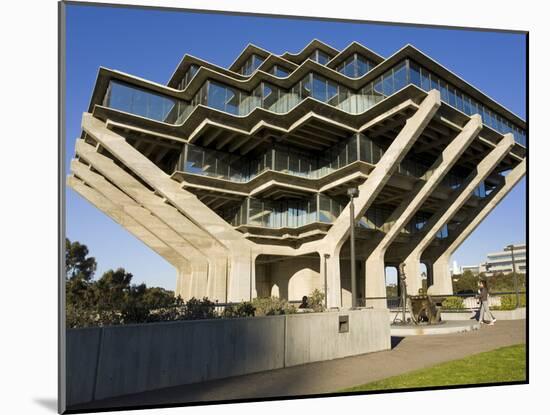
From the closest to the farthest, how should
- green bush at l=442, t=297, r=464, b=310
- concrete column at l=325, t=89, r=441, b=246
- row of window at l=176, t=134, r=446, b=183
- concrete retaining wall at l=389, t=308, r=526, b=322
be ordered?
concrete retaining wall at l=389, t=308, r=526, b=322, green bush at l=442, t=297, r=464, b=310, concrete column at l=325, t=89, r=441, b=246, row of window at l=176, t=134, r=446, b=183

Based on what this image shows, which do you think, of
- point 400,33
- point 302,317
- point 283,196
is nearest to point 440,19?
point 400,33

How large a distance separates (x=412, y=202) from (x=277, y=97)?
33.8ft

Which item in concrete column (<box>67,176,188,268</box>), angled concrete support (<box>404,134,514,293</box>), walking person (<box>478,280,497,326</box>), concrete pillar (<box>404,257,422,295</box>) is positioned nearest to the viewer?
walking person (<box>478,280,497,326</box>)

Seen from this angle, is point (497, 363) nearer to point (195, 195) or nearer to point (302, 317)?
point (302, 317)

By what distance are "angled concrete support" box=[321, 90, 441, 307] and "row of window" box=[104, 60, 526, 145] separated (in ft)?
4.49

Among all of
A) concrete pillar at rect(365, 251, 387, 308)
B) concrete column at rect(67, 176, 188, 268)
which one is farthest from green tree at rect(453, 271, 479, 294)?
concrete column at rect(67, 176, 188, 268)

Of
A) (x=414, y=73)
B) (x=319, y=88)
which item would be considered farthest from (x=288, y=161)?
(x=414, y=73)

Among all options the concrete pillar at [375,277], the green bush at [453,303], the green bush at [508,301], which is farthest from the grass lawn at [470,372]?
the concrete pillar at [375,277]

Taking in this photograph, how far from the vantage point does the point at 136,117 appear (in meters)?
23.6

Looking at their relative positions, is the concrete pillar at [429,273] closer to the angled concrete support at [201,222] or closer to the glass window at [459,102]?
the glass window at [459,102]

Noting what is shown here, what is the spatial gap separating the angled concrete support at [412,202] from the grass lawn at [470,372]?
15500 millimetres

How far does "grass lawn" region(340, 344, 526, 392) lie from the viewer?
27.4 ft

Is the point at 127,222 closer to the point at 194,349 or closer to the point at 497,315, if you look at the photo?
the point at 194,349

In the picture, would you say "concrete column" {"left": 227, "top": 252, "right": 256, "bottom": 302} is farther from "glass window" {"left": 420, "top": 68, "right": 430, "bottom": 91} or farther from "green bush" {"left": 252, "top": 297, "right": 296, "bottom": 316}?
"glass window" {"left": 420, "top": 68, "right": 430, "bottom": 91}
